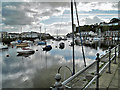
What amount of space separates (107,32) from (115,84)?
112250 millimetres

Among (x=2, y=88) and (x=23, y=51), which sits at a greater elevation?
(x=23, y=51)

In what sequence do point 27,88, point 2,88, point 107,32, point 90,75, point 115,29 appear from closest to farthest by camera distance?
point 90,75 < point 27,88 < point 2,88 < point 115,29 < point 107,32

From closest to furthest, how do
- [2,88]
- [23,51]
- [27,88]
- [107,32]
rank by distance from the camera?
[27,88] → [2,88] → [23,51] → [107,32]

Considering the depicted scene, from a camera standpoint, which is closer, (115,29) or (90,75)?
(90,75)

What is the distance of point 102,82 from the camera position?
125 inches

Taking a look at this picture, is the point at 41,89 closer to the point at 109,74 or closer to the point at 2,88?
the point at 2,88

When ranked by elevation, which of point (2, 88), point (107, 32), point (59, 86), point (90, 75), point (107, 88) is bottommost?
→ point (2, 88)

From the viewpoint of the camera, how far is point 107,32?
10300 cm

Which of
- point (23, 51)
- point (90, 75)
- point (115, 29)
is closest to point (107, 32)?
point (115, 29)

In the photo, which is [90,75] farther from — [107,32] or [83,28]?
[83,28]

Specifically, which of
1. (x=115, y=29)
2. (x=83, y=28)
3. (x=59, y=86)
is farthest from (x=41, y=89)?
(x=83, y=28)

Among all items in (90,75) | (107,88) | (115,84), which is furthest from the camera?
(90,75)

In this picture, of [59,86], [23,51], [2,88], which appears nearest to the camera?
[59,86]

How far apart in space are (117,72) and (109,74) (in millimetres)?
425
